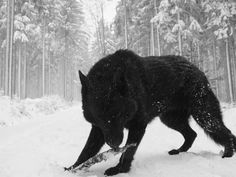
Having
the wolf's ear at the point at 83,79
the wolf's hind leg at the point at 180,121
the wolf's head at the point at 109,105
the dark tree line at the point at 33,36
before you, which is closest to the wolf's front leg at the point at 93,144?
the wolf's head at the point at 109,105

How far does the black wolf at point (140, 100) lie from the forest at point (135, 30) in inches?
347

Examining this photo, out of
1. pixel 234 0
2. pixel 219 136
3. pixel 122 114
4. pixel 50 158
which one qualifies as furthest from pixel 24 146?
pixel 234 0

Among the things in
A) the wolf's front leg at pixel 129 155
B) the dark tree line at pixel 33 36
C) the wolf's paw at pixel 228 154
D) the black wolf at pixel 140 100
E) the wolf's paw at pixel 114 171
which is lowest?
the wolf's paw at pixel 228 154

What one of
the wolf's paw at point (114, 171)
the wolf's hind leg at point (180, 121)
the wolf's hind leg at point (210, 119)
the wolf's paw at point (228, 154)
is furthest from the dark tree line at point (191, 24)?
the wolf's paw at point (114, 171)

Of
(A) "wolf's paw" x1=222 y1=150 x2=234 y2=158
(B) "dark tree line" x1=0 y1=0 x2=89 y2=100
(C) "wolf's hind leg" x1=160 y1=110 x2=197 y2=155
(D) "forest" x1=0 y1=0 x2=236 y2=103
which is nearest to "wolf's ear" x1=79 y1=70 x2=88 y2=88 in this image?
(C) "wolf's hind leg" x1=160 y1=110 x2=197 y2=155

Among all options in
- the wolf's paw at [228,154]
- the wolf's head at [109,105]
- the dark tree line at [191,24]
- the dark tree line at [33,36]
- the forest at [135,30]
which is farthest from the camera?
the dark tree line at [191,24]

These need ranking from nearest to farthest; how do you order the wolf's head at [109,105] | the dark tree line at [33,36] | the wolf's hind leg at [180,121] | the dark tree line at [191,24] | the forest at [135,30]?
the wolf's head at [109,105], the wolf's hind leg at [180,121], the dark tree line at [33,36], the forest at [135,30], the dark tree line at [191,24]

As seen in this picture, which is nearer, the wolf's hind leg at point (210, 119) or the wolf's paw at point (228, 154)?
the wolf's paw at point (228, 154)

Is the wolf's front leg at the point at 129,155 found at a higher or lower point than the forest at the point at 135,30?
lower

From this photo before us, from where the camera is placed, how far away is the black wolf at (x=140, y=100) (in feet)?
10.3

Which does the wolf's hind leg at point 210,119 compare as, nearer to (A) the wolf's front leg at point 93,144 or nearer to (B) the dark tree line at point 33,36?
(A) the wolf's front leg at point 93,144

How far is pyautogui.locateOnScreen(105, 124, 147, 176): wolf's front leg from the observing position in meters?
3.13

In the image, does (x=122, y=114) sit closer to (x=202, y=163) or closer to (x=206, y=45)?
(x=202, y=163)

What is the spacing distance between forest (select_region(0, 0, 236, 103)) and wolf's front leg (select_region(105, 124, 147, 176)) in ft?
33.2
